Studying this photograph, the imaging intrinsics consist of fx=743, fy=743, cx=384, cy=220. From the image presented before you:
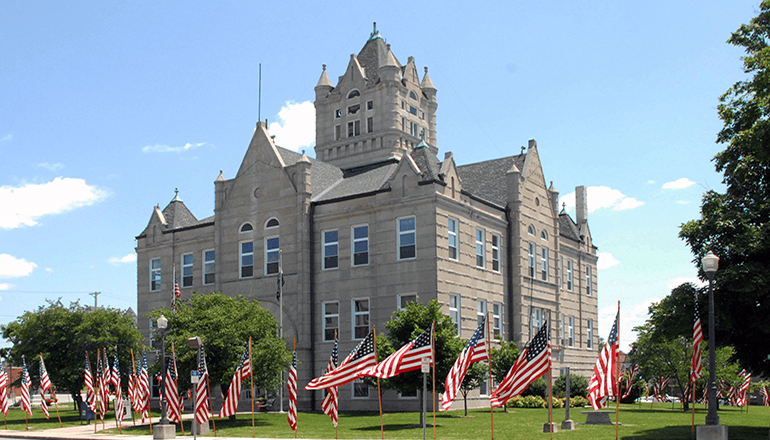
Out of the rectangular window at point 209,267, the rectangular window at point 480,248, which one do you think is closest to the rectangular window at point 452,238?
the rectangular window at point 480,248

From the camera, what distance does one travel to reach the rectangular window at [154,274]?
54.4 m

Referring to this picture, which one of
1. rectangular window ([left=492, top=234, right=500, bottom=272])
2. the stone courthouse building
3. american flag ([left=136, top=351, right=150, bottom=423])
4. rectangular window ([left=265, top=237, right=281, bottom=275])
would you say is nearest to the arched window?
the stone courthouse building

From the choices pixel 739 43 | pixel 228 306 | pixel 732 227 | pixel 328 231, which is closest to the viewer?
pixel 732 227

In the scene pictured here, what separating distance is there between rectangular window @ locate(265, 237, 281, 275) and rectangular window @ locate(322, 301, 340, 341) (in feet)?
14.2

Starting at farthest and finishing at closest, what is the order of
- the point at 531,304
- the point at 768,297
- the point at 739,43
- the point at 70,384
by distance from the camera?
the point at 531,304, the point at 70,384, the point at 739,43, the point at 768,297

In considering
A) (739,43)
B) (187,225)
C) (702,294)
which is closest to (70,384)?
(187,225)

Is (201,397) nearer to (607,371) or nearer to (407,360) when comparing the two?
(407,360)

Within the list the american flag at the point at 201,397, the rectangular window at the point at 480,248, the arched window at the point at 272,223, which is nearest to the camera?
the american flag at the point at 201,397

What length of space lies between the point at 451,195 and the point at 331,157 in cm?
1590

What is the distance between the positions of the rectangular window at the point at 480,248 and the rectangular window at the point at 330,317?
8.86 meters

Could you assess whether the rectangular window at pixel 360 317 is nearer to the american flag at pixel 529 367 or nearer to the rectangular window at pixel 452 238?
the rectangular window at pixel 452 238

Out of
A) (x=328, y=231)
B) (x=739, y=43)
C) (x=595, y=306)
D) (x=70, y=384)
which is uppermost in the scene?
(x=739, y=43)

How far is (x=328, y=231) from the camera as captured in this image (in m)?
45.2

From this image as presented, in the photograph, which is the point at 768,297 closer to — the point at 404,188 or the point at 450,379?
the point at 450,379
